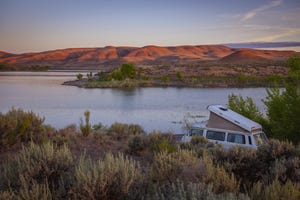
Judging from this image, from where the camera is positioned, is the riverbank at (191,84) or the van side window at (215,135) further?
the riverbank at (191,84)

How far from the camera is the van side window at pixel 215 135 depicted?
11055mm

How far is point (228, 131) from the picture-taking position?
10.9 meters

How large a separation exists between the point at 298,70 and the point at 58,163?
1551cm

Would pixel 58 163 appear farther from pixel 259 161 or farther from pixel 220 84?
pixel 220 84

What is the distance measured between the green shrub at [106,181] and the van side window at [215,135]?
7095 mm

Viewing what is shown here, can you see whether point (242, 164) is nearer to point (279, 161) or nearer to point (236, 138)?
point (279, 161)

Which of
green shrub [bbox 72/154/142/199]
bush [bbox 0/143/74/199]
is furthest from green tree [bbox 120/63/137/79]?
green shrub [bbox 72/154/142/199]

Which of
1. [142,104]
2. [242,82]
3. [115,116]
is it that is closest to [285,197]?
[115,116]

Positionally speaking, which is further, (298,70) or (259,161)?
(298,70)

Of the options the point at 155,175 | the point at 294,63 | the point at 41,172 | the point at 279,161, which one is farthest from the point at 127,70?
the point at 155,175

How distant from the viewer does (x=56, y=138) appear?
32.9 feet

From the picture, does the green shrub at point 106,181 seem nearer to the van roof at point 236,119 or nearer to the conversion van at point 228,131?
the conversion van at point 228,131

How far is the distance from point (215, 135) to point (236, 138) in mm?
752

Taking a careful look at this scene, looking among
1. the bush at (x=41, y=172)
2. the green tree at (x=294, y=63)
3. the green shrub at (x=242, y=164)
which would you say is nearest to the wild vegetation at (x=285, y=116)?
the green tree at (x=294, y=63)
